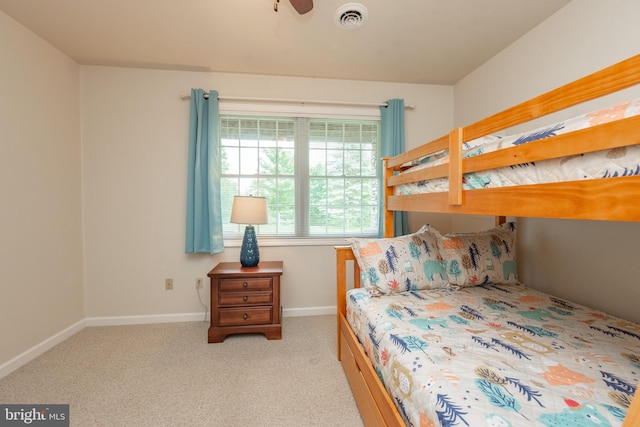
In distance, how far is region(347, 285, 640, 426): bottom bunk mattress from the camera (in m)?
0.74

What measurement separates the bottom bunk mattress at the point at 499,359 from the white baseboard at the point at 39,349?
2317 mm

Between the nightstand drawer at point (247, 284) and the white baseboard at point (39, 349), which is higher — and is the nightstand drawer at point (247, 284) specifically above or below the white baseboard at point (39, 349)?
above

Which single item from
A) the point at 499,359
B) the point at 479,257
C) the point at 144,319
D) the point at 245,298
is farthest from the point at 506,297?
the point at 144,319

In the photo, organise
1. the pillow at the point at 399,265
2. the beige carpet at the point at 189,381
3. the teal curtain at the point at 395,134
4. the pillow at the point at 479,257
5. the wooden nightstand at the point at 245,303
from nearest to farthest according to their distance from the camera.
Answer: the beige carpet at the point at 189,381 → the pillow at the point at 399,265 → the pillow at the point at 479,257 → the wooden nightstand at the point at 245,303 → the teal curtain at the point at 395,134

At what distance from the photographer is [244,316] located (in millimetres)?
2275

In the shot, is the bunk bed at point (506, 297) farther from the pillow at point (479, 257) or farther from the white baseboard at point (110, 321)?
the white baseboard at point (110, 321)

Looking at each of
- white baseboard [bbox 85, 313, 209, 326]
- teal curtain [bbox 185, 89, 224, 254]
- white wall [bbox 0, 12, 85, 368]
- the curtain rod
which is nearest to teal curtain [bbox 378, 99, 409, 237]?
the curtain rod

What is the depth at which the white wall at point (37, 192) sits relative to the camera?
6.09 feet

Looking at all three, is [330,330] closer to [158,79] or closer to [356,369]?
[356,369]

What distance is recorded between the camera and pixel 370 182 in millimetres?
2951

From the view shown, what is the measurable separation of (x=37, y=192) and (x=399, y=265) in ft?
9.02

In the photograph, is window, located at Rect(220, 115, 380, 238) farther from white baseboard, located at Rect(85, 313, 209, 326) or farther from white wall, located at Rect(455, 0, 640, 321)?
white wall, located at Rect(455, 0, 640, 321)

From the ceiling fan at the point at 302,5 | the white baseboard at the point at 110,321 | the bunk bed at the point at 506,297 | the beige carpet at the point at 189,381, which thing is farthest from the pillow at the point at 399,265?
the ceiling fan at the point at 302,5

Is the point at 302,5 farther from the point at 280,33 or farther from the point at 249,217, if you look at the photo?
the point at 249,217
